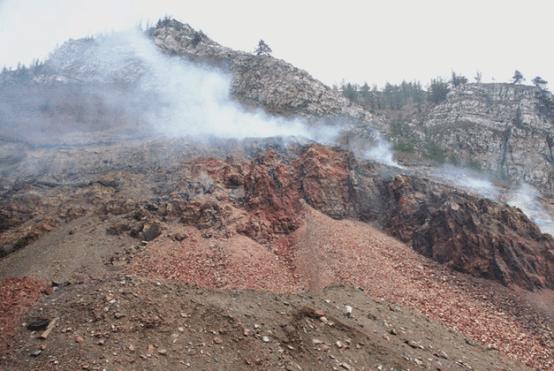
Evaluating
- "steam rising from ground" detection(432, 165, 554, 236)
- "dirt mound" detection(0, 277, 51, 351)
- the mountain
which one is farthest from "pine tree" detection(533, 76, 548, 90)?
"dirt mound" detection(0, 277, 51, 351)

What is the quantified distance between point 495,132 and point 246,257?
47.1 m

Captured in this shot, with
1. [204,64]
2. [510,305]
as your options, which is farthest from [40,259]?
[204,64]

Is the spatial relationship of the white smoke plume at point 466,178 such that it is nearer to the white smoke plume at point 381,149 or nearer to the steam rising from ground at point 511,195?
the steam rising from ground at point 511,195

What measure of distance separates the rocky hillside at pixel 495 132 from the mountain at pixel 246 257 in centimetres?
2608

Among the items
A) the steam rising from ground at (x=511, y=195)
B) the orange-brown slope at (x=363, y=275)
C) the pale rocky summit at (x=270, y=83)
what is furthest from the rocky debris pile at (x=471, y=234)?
Result: the pale rocky summit at (x=270, y=83)

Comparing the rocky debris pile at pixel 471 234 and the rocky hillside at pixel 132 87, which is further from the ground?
the rocky hillside at pixel 132 87

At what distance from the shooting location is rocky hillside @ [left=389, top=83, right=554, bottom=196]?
150 feet

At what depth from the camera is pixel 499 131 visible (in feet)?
167

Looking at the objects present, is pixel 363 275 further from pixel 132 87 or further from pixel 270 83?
pixel 132 87

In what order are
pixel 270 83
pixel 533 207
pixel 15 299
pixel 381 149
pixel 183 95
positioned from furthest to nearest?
pixel 270 83 < pixel 381 149 < pixel 183 95 < pixel 533 207 < pixel 15 299

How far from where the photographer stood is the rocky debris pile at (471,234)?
55.5 feet

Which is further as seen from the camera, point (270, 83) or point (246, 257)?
point (270, 83)

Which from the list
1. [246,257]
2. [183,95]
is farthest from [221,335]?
[183,95]

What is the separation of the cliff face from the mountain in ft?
93.3
